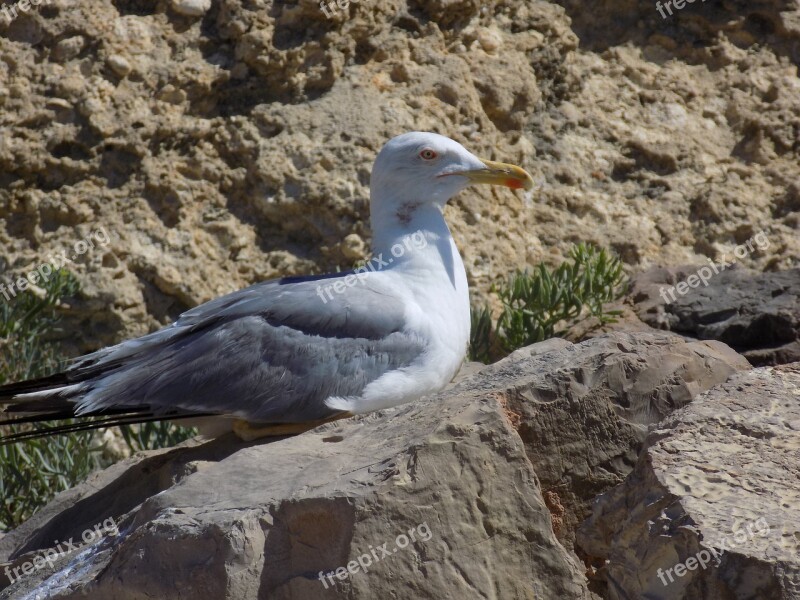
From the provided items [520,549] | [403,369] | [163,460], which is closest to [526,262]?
[403,369]

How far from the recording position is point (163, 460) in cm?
462

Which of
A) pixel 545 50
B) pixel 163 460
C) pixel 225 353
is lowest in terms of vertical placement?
pixel 163 460

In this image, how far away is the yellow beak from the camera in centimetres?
518

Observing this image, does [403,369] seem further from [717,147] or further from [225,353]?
[717,147]

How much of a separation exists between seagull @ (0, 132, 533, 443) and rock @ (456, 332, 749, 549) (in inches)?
29.4

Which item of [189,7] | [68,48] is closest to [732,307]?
[189,7]

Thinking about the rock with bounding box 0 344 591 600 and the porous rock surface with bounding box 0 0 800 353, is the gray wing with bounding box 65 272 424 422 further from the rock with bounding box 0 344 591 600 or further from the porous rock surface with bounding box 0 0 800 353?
the porous rock surface with bounding box 0 0 800 353

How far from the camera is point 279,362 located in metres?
4.48

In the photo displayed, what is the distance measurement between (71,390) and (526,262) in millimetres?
3556

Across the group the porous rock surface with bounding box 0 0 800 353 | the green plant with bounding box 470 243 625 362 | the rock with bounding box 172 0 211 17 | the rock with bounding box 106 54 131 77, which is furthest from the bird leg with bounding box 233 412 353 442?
the rock with bounding box 172 0 211 17

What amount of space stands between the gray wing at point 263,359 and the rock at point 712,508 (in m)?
1.43

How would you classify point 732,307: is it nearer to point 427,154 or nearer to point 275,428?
point 427,154

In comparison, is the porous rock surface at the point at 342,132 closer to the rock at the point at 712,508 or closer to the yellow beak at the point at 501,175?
the yellow beak at the point at 501,175

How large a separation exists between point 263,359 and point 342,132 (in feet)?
9.69
